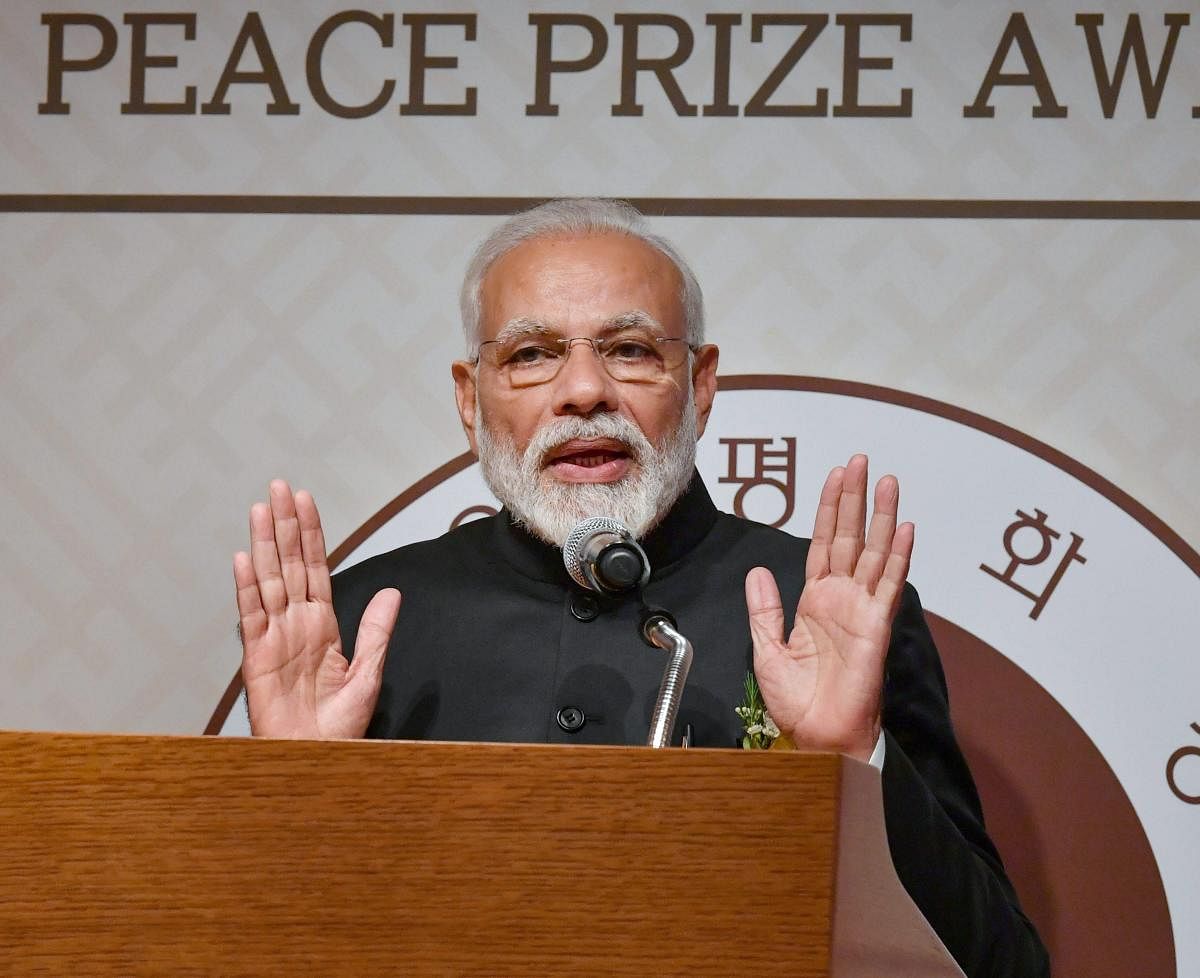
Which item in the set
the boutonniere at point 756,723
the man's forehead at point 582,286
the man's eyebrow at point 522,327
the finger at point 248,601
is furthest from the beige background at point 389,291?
the boutonniere at point 756,723

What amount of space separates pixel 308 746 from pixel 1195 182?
A: 2.15 meters

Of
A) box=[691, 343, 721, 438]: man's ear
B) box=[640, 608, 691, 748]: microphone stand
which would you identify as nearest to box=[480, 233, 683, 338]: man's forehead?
box=[691, 343, 721, 438]: man's ear

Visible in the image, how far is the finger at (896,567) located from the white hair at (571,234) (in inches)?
27.6

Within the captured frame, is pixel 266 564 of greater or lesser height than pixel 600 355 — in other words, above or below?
below

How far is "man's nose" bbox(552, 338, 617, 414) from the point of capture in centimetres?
247

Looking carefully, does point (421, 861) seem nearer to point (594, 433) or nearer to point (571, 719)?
point (571, 719)

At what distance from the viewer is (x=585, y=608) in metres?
2.53

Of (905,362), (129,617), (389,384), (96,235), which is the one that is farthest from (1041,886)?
(96,235)

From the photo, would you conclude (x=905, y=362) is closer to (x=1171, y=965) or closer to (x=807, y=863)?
(x=1171, y=965)

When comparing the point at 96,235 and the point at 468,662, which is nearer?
the point at 468,662

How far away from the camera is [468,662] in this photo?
2.55 m

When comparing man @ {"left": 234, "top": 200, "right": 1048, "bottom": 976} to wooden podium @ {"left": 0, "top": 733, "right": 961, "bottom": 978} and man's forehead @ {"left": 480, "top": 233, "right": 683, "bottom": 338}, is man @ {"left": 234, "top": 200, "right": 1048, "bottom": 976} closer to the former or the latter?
man's forehead @ {"left": 480, "top": 233, "right": 683, "bottom": 338}

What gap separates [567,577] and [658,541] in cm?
15

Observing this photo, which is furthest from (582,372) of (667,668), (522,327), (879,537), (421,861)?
(421,861)
